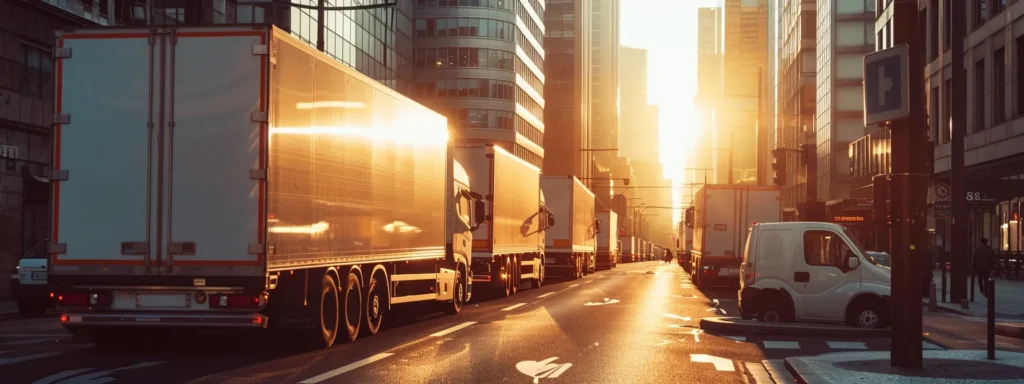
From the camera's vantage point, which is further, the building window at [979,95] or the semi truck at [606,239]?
the semi truck at [606,239]

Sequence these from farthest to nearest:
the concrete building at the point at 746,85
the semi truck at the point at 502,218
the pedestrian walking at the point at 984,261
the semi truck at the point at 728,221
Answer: the concrete building at the point at 746,85
the semi truck at the point at 728,221
the pedestrian walking at the point at 984,261
the semi truck at the point at 502,218

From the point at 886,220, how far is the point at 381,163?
7.19 m

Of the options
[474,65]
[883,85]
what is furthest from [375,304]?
[474,65]

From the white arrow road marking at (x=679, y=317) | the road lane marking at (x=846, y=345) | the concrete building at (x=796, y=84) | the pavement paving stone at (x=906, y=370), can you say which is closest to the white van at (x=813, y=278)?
the white arrow road marking at (x=679, y=317)

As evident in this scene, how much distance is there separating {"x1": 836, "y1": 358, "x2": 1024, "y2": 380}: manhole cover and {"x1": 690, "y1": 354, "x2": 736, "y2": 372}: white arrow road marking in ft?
3.64

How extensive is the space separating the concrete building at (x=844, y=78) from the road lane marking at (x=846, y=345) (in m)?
62.9

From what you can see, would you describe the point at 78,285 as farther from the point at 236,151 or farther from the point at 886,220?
the point at 886,220

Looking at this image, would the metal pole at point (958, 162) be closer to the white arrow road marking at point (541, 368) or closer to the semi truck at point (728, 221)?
the semi truck at point (728, 221)

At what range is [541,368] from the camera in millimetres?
12633

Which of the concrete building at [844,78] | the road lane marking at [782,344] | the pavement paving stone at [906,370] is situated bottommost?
the road lane marking at [782,344]

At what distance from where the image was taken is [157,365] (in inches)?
492

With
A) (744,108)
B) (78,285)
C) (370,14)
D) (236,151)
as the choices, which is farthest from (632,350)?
(744,108)

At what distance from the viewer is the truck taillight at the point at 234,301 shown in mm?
13211

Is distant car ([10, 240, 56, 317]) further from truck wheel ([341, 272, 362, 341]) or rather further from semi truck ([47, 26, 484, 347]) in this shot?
semi truck ([47, 26, 484, 347])
